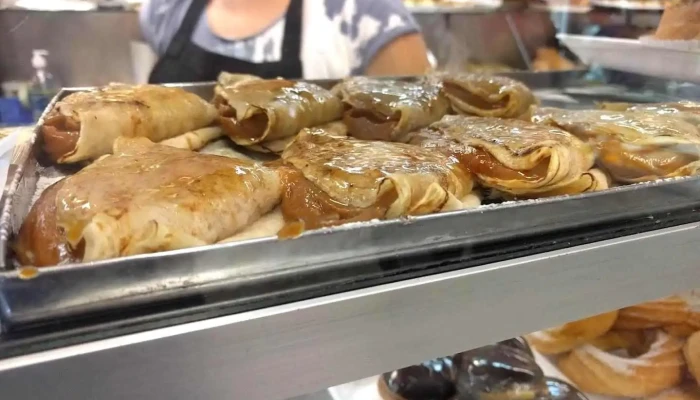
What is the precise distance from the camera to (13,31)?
2.57 metres

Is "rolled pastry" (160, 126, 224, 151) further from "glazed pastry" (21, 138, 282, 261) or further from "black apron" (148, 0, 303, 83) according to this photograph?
"black apron" (148, 0, 303, 83)

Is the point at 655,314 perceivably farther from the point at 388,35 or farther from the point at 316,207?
the point at 388,35

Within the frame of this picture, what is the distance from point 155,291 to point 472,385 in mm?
918

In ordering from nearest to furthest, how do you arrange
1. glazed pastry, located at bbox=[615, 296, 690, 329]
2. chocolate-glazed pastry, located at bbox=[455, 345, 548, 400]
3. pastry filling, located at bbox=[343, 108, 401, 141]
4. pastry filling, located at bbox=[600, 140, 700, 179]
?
pastry filling, located at bbox=[600, 140, 700, 179], pastry filling, located at bbox=[343, 108, 401, 141], chocolate-glazed pastry, located at bbox=[455, 345, 548, 400], glazed pastry, located at bbox=[615, 296, 690, 329]

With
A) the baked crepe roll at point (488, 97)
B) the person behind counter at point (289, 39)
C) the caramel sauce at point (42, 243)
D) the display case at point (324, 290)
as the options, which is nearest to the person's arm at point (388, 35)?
the person behind counter at point (289, 39)

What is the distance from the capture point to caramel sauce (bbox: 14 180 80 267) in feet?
2.17

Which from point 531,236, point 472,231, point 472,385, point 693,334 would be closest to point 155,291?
point 472,231

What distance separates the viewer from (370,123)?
1.22 meters

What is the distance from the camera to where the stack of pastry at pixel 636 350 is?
4.50ft

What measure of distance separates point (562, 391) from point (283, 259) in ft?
3.13

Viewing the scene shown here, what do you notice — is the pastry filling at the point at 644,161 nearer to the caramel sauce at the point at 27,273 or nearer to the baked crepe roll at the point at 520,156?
the baked crepe roll at the point at 520,156

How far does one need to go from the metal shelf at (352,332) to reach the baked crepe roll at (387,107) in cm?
46

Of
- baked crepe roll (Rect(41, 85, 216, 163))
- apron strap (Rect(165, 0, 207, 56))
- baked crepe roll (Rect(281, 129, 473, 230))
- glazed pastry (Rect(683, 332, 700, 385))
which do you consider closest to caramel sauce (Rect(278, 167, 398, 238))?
baked crepe roll (Rect(281, 129, 473, 230))

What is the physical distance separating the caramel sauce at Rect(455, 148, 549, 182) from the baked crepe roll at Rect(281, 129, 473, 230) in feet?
0.11
